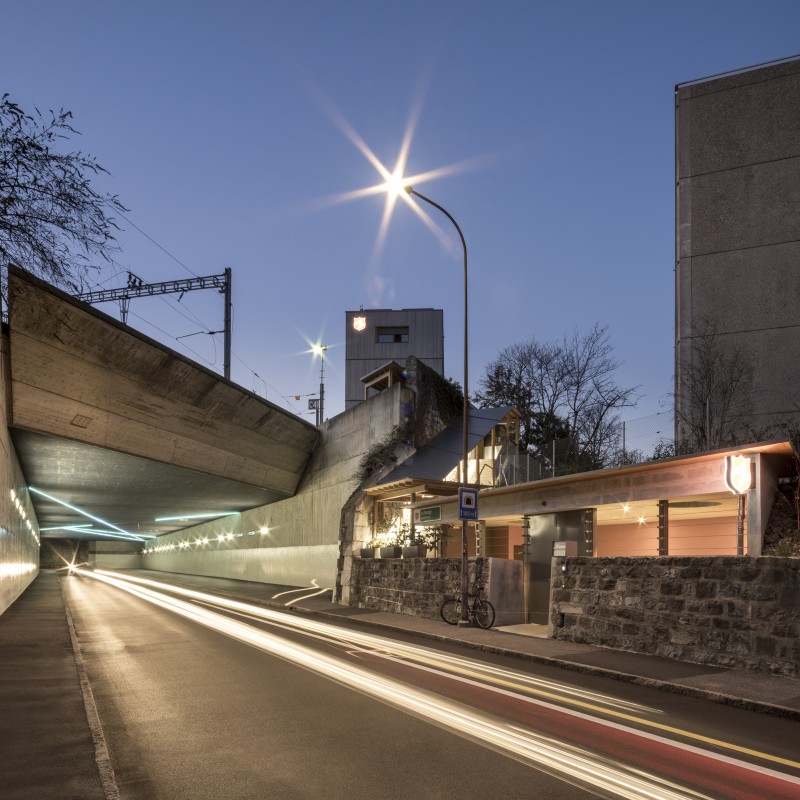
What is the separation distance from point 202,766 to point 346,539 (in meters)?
24.0

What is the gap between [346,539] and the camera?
29953 mm

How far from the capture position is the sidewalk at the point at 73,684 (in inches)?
227

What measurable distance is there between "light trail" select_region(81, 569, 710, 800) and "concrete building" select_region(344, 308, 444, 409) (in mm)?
51691

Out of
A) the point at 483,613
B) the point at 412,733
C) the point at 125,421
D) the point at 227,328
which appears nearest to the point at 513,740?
the point at 412,733

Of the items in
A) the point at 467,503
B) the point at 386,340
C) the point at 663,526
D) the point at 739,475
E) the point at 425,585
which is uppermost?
the point at 386,340

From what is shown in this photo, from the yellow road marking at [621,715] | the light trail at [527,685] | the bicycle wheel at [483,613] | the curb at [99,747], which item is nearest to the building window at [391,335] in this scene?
the light trail at [527,685]

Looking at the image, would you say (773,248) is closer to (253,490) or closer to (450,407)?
(450,407)

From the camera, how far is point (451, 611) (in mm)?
20109

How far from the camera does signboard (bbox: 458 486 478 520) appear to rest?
61.7 feet

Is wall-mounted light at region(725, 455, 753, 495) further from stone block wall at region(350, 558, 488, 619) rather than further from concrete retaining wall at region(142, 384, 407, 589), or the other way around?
concrete retaining wall at region(142, 384, 407, 589)

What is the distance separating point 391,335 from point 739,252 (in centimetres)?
3815

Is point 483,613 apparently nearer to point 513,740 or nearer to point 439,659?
point 439,659

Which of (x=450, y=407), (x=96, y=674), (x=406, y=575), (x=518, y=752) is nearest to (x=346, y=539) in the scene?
(x=406, y=575)

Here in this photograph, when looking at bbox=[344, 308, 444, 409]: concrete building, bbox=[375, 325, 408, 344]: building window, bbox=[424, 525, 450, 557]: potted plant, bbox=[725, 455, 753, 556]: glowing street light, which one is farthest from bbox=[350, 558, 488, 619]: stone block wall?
bbox=[375, 325, 408, 344]: building window
